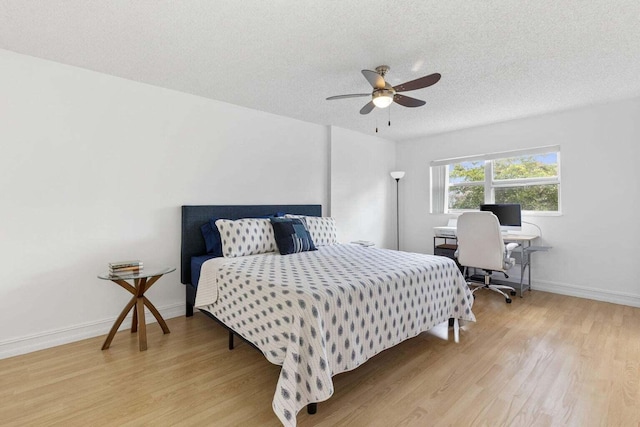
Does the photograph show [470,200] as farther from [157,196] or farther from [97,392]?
[97,392]

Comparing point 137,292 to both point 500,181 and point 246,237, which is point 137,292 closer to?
point 246,237

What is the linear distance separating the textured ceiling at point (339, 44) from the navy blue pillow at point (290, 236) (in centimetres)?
135

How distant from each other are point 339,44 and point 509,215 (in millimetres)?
3305

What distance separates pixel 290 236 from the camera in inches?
124

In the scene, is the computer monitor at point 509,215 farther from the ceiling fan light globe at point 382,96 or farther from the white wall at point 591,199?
the ceiling fan light globe at point 382,96

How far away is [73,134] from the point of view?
2.62 metres

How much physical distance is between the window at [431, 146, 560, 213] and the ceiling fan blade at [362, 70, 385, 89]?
114 inches

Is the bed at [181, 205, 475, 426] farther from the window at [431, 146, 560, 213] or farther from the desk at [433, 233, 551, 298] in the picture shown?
the window at [431, 146, 560, 213]

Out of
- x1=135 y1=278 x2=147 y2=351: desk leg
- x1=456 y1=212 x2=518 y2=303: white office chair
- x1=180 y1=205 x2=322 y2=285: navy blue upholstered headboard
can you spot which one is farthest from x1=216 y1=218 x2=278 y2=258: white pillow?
x1=456 y1=212 x2=518 y2=303: white office chair

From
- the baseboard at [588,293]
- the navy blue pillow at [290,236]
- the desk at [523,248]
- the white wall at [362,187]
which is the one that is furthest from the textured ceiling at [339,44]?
the baseboard at [588,293]

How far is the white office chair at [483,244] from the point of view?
350 cm

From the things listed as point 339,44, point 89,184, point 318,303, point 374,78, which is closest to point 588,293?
point 374,78

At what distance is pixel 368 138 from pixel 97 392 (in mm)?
4555

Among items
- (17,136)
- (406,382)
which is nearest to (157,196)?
(17,136)
